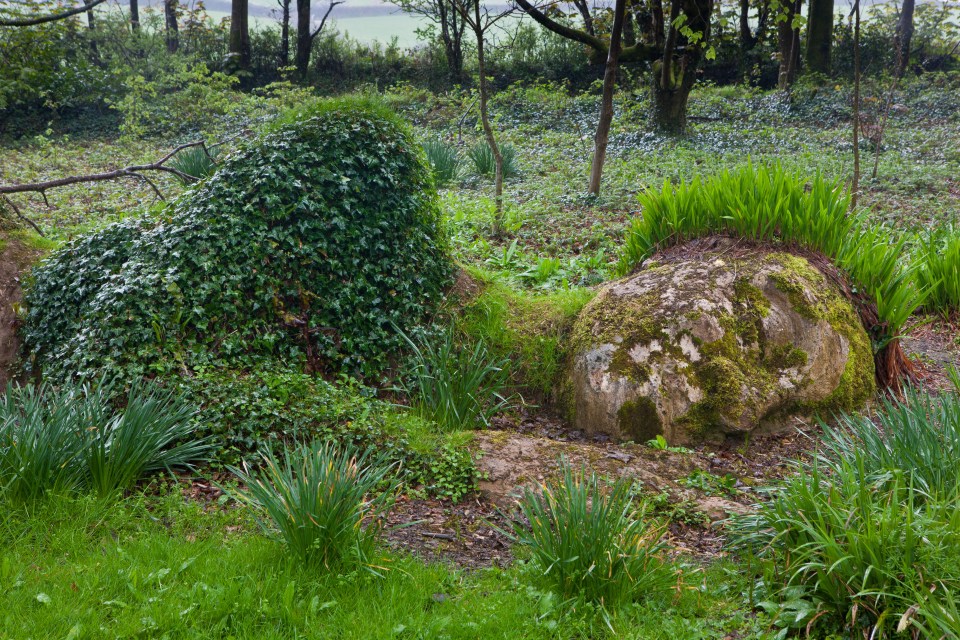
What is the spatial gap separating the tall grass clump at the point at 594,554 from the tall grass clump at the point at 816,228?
3.23 m

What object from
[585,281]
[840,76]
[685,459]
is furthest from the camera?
[840,76]

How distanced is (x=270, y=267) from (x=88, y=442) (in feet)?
5.95

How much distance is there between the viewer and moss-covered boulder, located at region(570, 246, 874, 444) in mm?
4812

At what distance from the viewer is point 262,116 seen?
15.8 m

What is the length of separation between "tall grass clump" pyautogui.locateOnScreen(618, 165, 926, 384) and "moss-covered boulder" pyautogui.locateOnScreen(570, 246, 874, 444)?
25 centimetres

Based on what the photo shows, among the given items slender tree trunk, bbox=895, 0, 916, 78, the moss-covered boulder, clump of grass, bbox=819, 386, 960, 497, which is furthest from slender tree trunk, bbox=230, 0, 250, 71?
clump of grass, bbox=819, 386, 960, 497

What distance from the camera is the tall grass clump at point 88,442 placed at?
336 centimetres

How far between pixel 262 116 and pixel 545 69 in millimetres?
7650

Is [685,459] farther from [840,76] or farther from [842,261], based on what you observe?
[840,76]

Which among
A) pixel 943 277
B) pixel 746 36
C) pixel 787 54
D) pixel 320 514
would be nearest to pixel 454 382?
pixel 320 514

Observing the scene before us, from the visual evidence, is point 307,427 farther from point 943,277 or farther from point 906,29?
point 906,29

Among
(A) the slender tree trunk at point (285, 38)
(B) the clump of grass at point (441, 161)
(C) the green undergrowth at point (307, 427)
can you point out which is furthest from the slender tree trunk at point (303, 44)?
(C) the green undergrowth at point (307, 427)

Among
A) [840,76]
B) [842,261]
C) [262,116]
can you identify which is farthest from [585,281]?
[840,76]

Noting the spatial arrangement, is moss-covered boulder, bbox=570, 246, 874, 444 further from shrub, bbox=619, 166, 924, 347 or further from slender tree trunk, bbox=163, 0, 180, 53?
slender tree trunk, bbox=163, 0, 180, 53
